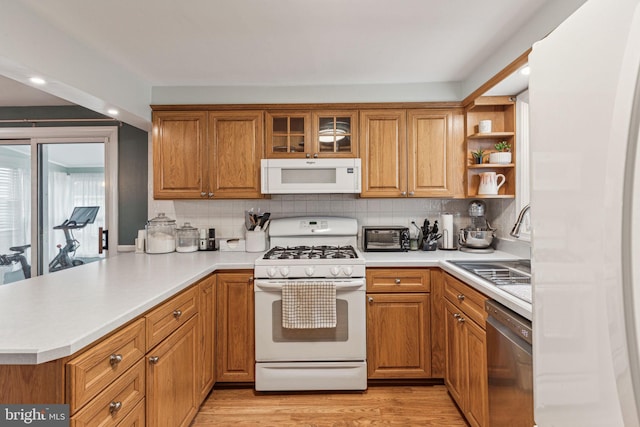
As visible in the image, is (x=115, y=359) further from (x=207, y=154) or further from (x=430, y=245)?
(x=430, y=245)

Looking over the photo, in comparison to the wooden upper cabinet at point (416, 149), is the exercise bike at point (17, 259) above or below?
below

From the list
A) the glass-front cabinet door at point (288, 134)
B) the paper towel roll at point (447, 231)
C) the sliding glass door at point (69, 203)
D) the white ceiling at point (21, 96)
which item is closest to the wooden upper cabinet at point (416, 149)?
the paper towel roll at point (447, 231)

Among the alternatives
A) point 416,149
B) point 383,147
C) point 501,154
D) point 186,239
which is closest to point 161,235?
point 186,239

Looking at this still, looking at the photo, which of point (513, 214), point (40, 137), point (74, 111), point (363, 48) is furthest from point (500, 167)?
point (40, 137)

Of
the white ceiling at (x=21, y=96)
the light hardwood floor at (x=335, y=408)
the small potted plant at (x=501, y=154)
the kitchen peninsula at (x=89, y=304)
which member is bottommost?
the light hardwood floor at (x=335, y=408)

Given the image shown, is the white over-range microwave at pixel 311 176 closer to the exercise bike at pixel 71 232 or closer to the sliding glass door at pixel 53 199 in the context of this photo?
the sliding glass door at pixel 53 199

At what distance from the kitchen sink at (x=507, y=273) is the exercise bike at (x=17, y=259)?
154 inches

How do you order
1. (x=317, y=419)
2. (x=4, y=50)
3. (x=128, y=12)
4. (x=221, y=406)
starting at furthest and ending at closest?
(x=221, y=406) < (x=317, y=419) < (x=128, y=12) < (x=4, y=50)

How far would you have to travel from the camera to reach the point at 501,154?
2.64 m

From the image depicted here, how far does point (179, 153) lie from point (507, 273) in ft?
8.47

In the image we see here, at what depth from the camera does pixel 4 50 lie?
1598mm

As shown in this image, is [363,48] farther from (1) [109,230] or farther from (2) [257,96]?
(1) [109,230]

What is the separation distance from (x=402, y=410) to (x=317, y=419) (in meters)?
0.56

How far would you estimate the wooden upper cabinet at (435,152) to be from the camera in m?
2.82
